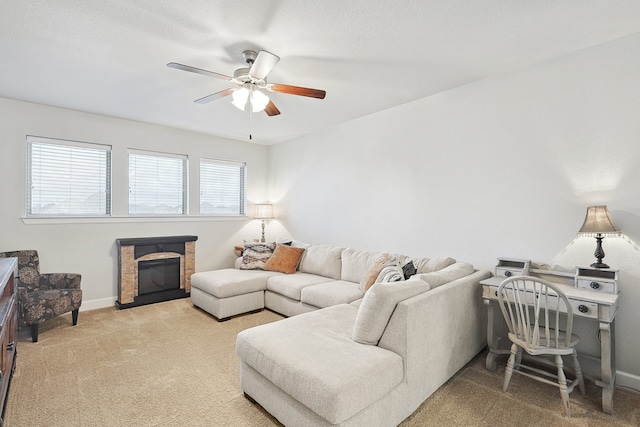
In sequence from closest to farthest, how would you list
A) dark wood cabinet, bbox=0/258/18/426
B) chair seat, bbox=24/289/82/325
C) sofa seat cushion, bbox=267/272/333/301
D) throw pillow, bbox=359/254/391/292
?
dark wood cabinet, bbox=0/258/18/426 → chair seat, bbox=24/289/82/325 → throw pillow, bbox=359/254/391/292 → sofa seat cushion, bbox=267/272/333/301

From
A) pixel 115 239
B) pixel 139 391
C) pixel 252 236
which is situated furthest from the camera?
pixel 252 236

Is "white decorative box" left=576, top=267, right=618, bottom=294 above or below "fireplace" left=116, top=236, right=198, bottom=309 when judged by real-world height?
above

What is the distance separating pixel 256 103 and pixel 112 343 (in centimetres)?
269

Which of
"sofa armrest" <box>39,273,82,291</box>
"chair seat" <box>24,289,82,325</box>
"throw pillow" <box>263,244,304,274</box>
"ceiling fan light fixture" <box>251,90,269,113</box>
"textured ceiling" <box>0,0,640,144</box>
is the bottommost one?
"chair seat" <box>24,289,82,325</box>

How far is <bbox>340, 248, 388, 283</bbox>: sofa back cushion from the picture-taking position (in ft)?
12.1

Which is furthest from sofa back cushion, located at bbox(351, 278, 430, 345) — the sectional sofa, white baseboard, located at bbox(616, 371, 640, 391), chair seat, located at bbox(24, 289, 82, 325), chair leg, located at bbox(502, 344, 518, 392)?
chair seat, located at bbox(24, 289, 82, 325)

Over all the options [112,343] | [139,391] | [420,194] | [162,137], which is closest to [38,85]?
[162,137]

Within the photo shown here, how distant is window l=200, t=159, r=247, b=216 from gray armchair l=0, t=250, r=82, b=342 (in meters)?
2.07

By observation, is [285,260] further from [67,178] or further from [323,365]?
[67,178]

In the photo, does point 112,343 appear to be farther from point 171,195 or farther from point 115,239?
point 171,195

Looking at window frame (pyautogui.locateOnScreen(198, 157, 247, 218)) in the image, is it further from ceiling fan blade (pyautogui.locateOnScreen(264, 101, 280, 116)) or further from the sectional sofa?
the sectional sofa

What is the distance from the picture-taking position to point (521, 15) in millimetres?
2061

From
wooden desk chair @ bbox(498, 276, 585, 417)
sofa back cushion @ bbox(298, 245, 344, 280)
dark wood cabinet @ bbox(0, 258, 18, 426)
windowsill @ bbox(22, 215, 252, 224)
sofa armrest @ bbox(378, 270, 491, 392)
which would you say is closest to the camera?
dark wood cabinet @ bbox(0, 258, 18, 426)

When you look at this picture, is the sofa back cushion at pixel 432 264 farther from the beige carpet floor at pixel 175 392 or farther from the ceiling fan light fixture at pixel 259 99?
the ceiling fan light fixture at pixel 259 99
